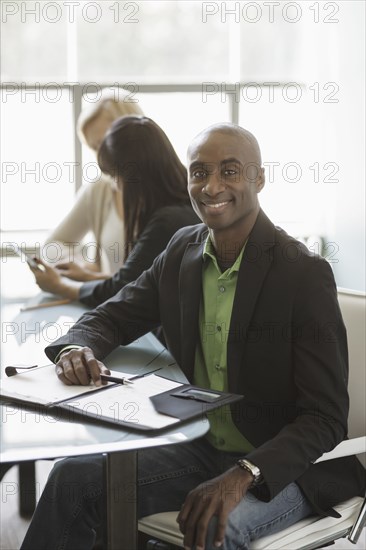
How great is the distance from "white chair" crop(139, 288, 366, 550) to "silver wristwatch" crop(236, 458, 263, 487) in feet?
0.55

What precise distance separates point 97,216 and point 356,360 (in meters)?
1.68

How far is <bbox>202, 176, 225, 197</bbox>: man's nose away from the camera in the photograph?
1.77m

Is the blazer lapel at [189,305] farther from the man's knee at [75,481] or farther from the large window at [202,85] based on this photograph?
the large window at [202,85]

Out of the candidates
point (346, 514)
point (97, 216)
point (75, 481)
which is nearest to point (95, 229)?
point (97, 216)

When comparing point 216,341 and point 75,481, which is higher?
point 216,341

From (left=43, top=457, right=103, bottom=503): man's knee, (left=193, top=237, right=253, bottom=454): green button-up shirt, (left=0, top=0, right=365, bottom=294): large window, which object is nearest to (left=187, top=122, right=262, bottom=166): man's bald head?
(left=193, top=237, right=253, bottom=454): green button-up shirt

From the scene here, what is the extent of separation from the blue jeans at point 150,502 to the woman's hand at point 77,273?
53.1 inches

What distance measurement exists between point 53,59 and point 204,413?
387 cm

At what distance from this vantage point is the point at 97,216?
3275mm

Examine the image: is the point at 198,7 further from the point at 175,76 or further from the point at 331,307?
the point at 331,307

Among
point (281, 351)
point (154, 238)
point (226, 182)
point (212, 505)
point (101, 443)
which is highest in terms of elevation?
point (226, 182)

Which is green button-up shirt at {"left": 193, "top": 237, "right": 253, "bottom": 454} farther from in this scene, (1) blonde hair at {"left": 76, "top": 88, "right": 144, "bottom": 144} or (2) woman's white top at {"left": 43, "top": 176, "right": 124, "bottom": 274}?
(1) blonde hair at {"left": 76, "top": 88, "right": 144, "bottom": 144}

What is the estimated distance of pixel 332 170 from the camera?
16.6 feet

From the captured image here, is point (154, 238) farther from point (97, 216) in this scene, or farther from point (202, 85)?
point (202, 85)
